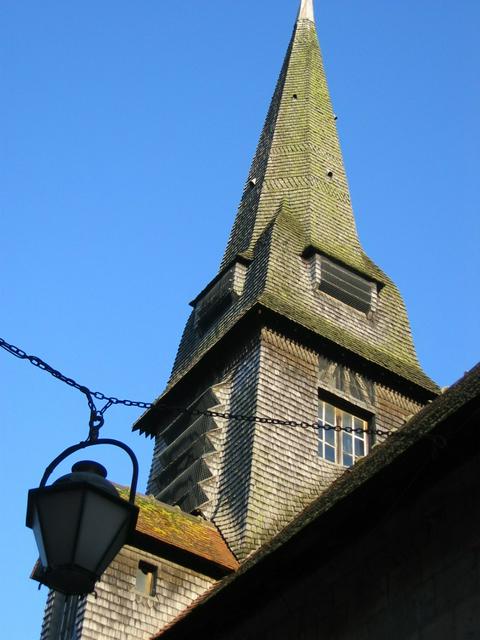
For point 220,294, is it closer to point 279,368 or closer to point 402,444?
point 279,368

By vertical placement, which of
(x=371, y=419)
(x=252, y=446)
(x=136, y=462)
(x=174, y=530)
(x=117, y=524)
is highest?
(x=371, y=419)

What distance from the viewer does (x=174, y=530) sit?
16.2 metres

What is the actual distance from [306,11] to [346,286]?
16493 millimetres

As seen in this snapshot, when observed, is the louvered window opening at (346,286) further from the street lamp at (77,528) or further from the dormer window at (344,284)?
the street lamp at (77,528)

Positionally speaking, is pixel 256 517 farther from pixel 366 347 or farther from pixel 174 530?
pixel 366 347

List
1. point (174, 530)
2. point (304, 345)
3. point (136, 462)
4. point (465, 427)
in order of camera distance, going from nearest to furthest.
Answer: point (136, 462) < point (465, 427) < point (174, 530) < point (304, 345)

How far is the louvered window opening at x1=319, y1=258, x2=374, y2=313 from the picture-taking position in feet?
72.6

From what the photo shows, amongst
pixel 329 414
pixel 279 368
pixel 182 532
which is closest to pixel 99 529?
pixel 182 532

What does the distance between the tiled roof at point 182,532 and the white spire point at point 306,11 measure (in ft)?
73.3

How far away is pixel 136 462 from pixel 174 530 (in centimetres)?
984

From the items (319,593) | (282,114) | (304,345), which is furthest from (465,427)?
(282,114)

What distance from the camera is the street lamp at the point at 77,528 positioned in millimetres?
5523

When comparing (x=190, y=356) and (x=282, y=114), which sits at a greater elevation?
(x=282, y=114)

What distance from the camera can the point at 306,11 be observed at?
117ft
